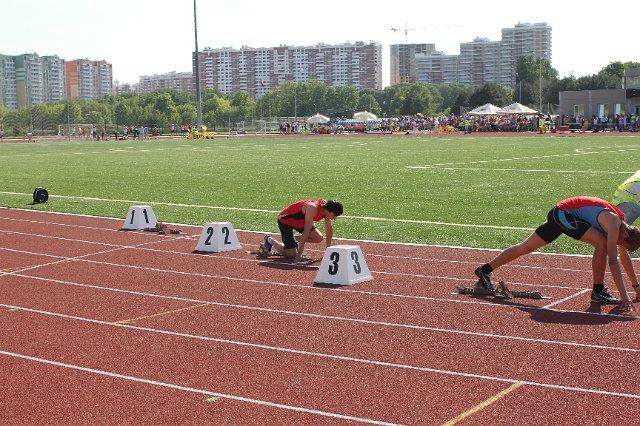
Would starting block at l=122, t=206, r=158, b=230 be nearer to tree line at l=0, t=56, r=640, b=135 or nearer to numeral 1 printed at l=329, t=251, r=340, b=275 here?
numeral 1 printed at l=329, t=251, r=340, b=275

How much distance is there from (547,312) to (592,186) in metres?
14.8

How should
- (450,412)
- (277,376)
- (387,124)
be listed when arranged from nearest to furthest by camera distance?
(450,412)
(277,376)
(387,124)

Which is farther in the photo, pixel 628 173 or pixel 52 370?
pixel 628 173

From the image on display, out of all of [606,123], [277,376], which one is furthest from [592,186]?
[606,123]

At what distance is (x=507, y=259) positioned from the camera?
10172mm

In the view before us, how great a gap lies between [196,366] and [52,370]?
1190 millimetres

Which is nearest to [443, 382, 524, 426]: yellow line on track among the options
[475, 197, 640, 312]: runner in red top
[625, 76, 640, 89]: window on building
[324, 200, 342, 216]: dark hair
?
[475, 197, 640, 312]: runner in red top

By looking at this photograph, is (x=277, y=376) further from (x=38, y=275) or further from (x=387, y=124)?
(x=387, y=124)

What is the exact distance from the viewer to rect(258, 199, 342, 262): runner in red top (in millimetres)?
12555

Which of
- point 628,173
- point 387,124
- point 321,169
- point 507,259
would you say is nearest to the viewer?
point 507,259

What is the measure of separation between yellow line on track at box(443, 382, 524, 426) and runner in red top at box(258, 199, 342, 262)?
231 inches

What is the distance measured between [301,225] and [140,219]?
4873 mm

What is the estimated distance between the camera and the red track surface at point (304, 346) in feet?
20.9

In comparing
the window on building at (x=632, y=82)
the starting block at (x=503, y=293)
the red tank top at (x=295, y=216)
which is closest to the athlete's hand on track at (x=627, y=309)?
the starting block at (x=503, y=293)
